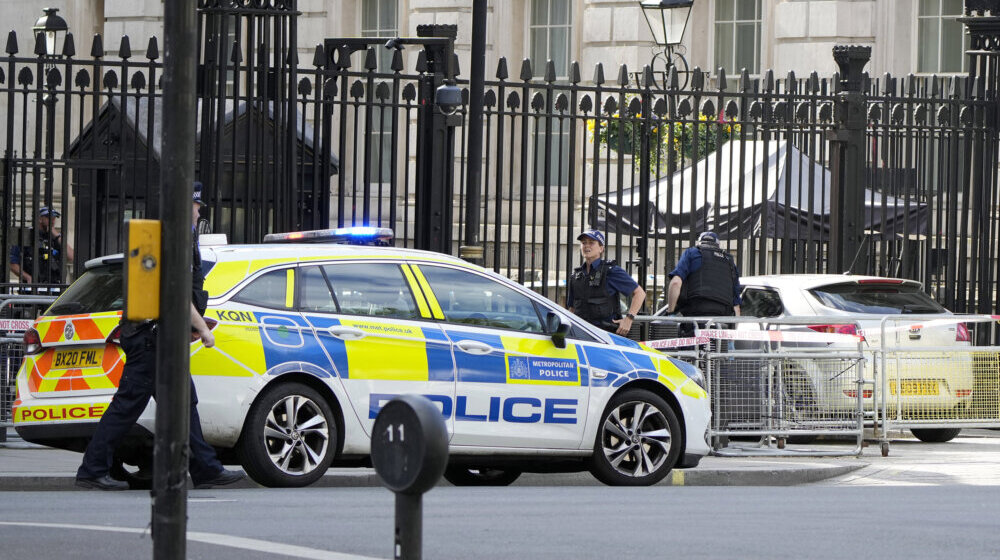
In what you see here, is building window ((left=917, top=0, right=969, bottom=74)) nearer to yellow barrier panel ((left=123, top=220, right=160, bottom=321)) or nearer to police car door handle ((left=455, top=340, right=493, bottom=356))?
police car door handle ((left=455, top=340, right=493, bottom=356))

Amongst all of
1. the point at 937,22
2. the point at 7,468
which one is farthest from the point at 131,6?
the point at 7,468

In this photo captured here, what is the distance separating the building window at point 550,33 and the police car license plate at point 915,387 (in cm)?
1469

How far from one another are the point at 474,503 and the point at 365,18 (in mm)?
21202

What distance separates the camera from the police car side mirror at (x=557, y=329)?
1120 cm

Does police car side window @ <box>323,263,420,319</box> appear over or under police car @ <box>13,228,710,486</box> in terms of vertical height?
over

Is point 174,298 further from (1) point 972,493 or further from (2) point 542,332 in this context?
(1) point 972,493

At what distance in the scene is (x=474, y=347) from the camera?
11.0 metres

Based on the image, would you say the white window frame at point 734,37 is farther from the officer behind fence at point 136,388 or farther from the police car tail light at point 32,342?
the officer behind fence at point 136,388

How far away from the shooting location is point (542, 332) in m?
11.4

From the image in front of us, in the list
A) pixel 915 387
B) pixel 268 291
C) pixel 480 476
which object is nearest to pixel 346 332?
pixel 268 291

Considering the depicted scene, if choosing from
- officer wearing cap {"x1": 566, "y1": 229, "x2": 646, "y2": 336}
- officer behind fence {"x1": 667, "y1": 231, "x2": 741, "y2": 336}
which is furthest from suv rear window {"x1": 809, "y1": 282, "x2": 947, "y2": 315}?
officer wearing cap {"x1": 566, "y1": 229, "x2": 646, "y2": 336}

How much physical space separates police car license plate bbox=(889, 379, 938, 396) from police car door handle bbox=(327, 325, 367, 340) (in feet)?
17.5

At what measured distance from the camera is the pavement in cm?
1160

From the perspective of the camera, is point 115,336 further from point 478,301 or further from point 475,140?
point 475,140
